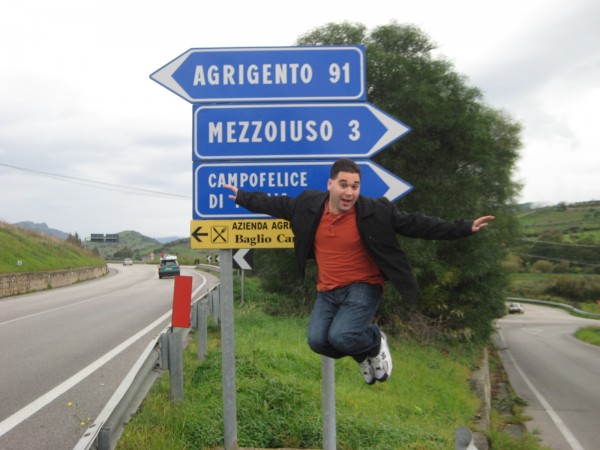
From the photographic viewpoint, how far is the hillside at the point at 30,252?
109 feet

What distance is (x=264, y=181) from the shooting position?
13.5ft

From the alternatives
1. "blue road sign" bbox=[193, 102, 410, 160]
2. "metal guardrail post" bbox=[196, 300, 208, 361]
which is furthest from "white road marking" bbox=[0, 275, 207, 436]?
"blue road sign" bbox=[193, 102, 410, 160]

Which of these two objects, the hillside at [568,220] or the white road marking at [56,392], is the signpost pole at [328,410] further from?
the hillside at [568,220]

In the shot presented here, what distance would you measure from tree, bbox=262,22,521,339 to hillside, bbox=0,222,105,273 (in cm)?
A: 2242

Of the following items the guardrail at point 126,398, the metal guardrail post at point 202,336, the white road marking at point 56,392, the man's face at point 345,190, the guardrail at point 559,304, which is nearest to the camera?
the guardrail at point 126,398

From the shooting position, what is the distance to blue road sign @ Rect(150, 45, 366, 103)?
4125 millimetres

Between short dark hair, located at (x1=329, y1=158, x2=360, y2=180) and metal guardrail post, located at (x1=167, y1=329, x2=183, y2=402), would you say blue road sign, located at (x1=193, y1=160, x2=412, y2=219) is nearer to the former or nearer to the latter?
short dark hair, located at (x1=329, y1=158, x2=360, y2=180)

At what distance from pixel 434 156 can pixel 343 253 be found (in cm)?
1350

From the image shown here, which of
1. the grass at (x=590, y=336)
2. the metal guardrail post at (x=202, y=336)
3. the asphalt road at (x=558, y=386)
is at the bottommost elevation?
the grass at (x=590, y=336)

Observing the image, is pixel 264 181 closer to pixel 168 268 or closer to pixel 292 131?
pixel 292 131

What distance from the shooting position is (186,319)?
6.27 metres

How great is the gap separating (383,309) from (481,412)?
21.7 feet

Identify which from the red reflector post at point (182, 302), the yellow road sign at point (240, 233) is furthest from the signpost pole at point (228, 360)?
the red reflector post at point (182, 302)

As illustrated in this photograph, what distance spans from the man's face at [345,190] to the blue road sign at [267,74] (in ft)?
3.08
